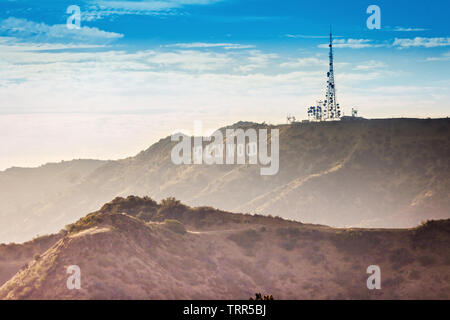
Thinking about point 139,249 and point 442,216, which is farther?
point 442,216

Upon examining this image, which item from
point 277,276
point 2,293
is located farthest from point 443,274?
point 2,293

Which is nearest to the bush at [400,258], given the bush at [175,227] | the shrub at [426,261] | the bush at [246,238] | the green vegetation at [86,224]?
the shrub at [426,261]

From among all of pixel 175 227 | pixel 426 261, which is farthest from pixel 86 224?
pixel 426 261

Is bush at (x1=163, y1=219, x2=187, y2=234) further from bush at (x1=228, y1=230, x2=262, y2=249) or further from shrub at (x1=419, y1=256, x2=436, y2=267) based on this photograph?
shrub at (x1=419, y1=256, x2=436, y2=267)

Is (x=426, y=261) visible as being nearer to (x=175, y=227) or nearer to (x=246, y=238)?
(x=246, y=238)

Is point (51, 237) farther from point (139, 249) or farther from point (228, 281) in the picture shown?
point (228, 281)

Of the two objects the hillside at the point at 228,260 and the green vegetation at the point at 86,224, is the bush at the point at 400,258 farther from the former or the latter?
the green vegetation at the point at 86,224

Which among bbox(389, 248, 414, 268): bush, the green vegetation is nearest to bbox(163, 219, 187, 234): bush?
the green vegetation

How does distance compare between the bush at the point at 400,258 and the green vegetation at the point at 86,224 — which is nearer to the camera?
the green vegetation at the point at 86,224
